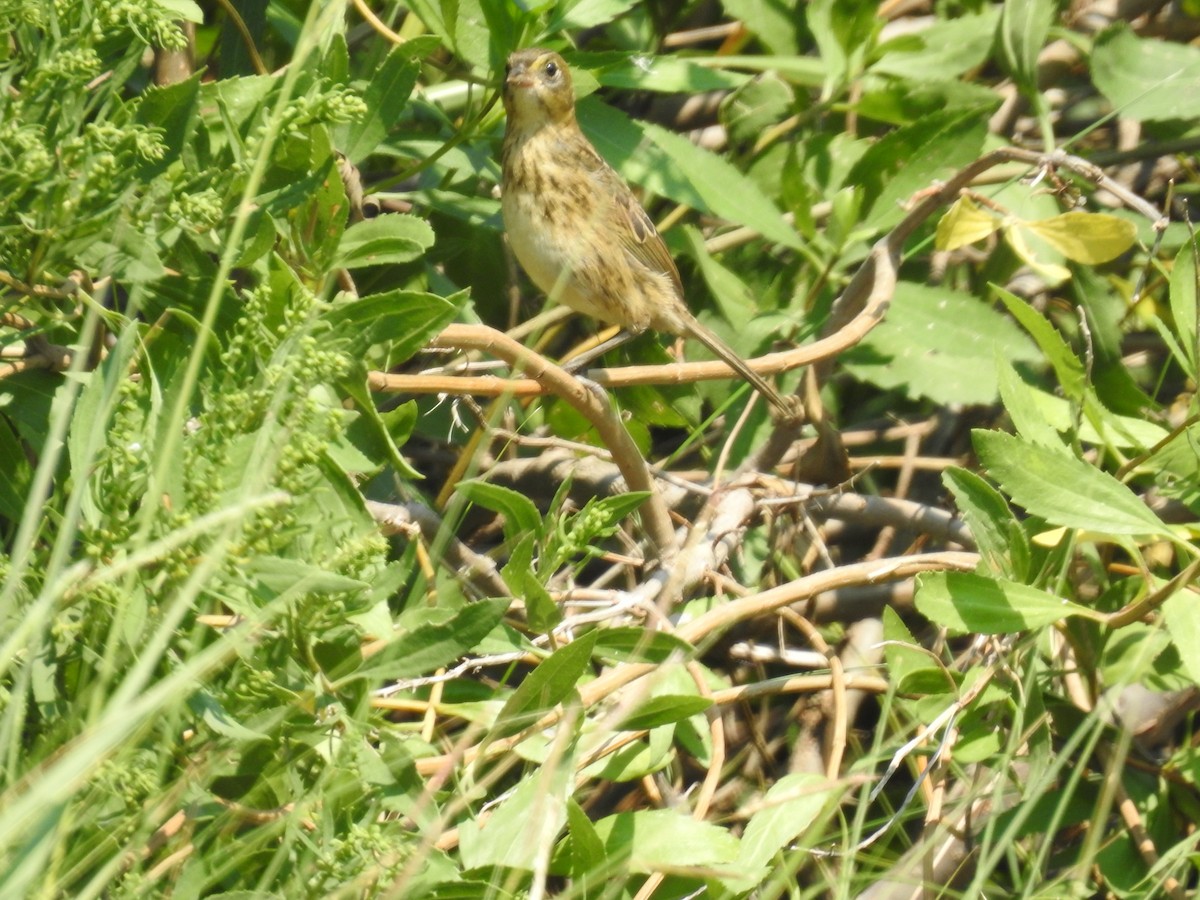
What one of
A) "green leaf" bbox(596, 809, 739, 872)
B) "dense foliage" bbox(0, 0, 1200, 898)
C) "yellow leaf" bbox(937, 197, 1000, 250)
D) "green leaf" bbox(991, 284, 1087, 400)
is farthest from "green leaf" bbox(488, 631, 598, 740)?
"yellow leaf" bbox(937, 197, 1000, 250)

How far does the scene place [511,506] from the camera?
1.96 metres

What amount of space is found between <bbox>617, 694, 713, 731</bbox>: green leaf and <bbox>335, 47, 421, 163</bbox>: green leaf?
1.01m

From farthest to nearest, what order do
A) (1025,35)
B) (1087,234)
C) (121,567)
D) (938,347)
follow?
(1025,35), (938,347), (1087,234), (121,567)

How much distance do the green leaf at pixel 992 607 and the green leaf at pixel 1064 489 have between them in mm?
111

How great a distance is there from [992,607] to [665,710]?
1.64 ft

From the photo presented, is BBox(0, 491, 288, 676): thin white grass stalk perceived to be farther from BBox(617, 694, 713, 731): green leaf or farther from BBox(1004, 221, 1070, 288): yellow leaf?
BBox(1004, 221, 1070, 288): yellow leaf

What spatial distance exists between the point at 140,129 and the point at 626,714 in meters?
0.89

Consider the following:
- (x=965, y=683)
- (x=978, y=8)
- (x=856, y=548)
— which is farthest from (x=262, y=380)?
(x=978, y=8)

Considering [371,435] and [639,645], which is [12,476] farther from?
[639,645]

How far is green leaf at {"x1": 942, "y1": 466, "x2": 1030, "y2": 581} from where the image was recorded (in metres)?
2.18

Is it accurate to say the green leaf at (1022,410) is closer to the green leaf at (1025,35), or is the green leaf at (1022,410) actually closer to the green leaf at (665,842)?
the green leaf at (665,842)

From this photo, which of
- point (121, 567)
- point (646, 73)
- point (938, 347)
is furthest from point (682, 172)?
point (121, 567)

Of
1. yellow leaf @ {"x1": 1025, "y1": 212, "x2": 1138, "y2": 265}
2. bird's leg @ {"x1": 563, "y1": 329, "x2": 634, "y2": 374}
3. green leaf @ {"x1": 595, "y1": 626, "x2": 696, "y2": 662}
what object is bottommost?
bird's leg @ {"x1": 563, "y1": 329, "x2": 634, "y2": 374}

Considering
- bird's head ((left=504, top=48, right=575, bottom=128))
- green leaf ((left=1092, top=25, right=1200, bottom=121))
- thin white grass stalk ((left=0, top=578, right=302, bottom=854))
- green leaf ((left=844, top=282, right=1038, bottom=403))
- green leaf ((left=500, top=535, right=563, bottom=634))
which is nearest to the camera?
thin white grass stalk ((left=0, top=578, right=302, bottom=854))
